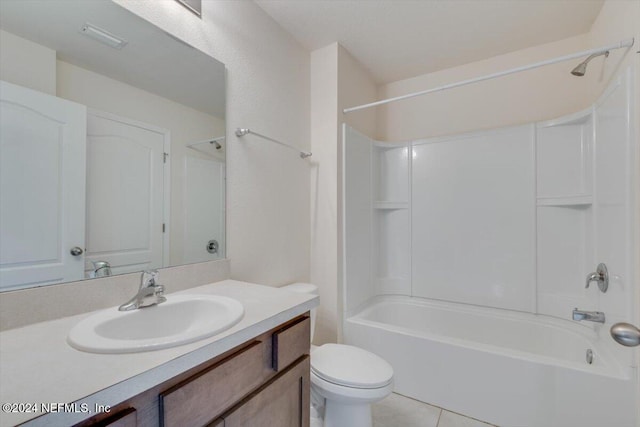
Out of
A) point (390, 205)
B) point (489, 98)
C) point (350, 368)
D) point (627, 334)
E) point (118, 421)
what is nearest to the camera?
point (118, 421)

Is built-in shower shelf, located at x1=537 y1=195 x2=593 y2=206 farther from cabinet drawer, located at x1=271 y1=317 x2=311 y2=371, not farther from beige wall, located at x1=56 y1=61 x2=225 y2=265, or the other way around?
beige wall, located at x1=56 y1=61 x2=225 y2=265

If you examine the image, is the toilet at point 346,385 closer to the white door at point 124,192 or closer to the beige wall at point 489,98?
the white door at point 124,192

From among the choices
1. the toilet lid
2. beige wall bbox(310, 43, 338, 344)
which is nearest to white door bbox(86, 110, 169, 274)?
the toilet lid

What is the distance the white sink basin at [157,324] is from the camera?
2.20 ft

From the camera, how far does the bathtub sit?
4.47 ft

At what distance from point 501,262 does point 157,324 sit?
2.35 metres

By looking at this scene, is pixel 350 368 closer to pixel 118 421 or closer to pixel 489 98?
pixel 118 421

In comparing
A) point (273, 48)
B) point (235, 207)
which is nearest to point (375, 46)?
point (273, 48)

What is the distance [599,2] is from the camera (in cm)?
169

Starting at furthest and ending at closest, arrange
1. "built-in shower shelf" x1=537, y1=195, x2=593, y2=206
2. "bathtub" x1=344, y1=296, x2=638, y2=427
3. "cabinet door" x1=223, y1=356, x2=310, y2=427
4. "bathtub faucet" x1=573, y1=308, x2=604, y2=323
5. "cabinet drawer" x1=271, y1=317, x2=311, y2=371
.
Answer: "built-in shower shelf" x1=537, y1=195, x2=593, y2=206 < "bathtub faucet" x1=573, y1=308, x2=604, y2=323 < "bathtub" x1=344, y1=296, x2=638, y2=427 < "cabinet drawer" x1=271, y1=317, x2=311, y2=371 < "cabinet door" x1=223, y1=356, x2=310, y2=427

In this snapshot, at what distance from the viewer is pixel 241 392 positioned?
0.80 m

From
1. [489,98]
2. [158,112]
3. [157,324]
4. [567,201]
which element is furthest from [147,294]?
[489,98]

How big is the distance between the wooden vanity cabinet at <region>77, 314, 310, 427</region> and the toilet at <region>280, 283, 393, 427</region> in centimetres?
27

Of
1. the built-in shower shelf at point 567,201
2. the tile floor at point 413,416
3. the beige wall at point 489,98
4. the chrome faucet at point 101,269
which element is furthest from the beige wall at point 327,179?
the built-in shower shelf at point 567,201
